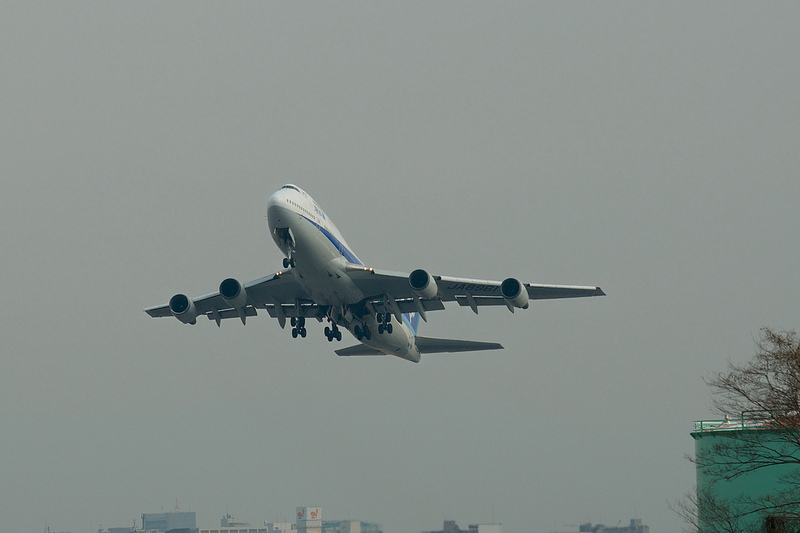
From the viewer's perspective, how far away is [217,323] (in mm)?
54000

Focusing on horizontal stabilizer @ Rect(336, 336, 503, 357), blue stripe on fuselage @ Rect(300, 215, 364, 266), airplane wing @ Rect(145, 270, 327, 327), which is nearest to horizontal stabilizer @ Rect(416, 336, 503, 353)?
horizontal stabilizer @ Rect(336, 336, 503, 357)

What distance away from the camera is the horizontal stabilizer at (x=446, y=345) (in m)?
59.2

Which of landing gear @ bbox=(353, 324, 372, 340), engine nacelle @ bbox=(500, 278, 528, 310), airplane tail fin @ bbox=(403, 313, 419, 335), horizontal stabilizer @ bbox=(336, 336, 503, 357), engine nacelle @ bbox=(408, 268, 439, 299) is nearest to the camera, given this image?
engine nacelle @ bbox=(500, 278, 528, 310)

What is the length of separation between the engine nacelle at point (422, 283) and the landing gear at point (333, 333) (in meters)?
7.78

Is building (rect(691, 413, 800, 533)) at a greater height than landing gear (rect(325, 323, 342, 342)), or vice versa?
landing gear (rect(325, 323, 342, 342))

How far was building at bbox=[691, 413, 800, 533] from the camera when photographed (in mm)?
29625

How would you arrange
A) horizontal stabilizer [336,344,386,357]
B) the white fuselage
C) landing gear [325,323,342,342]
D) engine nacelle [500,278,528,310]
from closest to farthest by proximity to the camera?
the white fuselage
engine nacelle [500,278,528,310]
landing gear [325,323,342,342]
horizontal stabilizer [336,344,386,357]

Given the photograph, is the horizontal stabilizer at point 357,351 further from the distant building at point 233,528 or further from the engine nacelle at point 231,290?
the distant building at point 233,528

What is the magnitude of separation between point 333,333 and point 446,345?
877cm

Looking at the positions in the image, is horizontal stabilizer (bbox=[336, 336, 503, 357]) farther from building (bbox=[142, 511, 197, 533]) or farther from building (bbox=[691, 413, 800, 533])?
building (bbox=[142, 511, 197, 533])

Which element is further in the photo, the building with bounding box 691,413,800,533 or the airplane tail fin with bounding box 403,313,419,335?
the airplane tail fin with bounding box 403,313,419,335

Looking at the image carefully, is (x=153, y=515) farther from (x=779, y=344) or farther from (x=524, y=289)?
(x=779, y=344)

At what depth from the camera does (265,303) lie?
52.6 metres

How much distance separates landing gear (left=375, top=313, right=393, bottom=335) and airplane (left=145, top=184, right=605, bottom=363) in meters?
0.05
